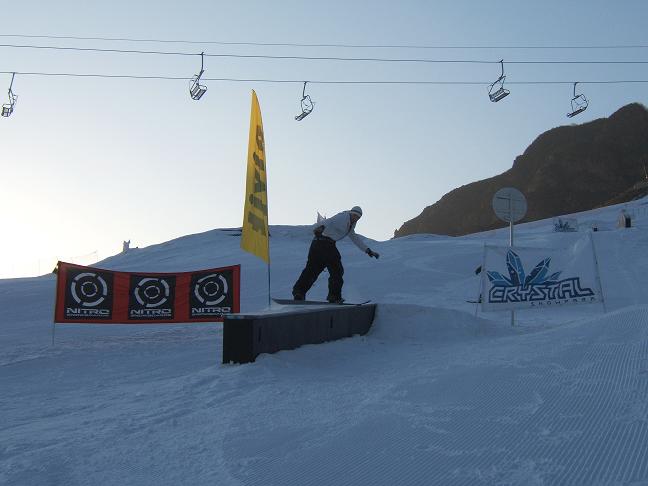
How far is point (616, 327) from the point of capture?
16.6 ft

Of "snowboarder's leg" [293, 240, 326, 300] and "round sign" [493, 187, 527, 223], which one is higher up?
"round sign" [493, 187, 527, 223]

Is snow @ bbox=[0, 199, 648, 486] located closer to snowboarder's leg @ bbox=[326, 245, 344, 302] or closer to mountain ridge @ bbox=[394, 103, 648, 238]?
snowboarder's leg @ bbox=[326, 245, 344, 302]

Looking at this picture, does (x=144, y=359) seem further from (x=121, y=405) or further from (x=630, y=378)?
(x=630, y=378)

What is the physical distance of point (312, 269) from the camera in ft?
26.3

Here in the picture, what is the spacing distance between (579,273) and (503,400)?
566 centimetres

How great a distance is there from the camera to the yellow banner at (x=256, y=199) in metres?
7.14

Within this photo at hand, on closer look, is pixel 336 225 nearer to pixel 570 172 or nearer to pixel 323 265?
pixel 323 265

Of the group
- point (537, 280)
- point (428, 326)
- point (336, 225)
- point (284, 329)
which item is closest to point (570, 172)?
point (537, 280)

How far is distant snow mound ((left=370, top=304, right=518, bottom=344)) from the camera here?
743 centimetres

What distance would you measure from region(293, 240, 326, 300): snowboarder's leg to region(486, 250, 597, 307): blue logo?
2301mm

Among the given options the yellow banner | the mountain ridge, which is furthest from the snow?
the mountain ridge

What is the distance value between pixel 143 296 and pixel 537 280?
530cm

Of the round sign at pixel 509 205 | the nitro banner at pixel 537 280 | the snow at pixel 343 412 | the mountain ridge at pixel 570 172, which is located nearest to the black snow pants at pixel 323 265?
the snow at pixel 343 412

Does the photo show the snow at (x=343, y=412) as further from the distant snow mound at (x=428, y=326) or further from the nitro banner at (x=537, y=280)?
the nitro banner at (x=537, y=280)
